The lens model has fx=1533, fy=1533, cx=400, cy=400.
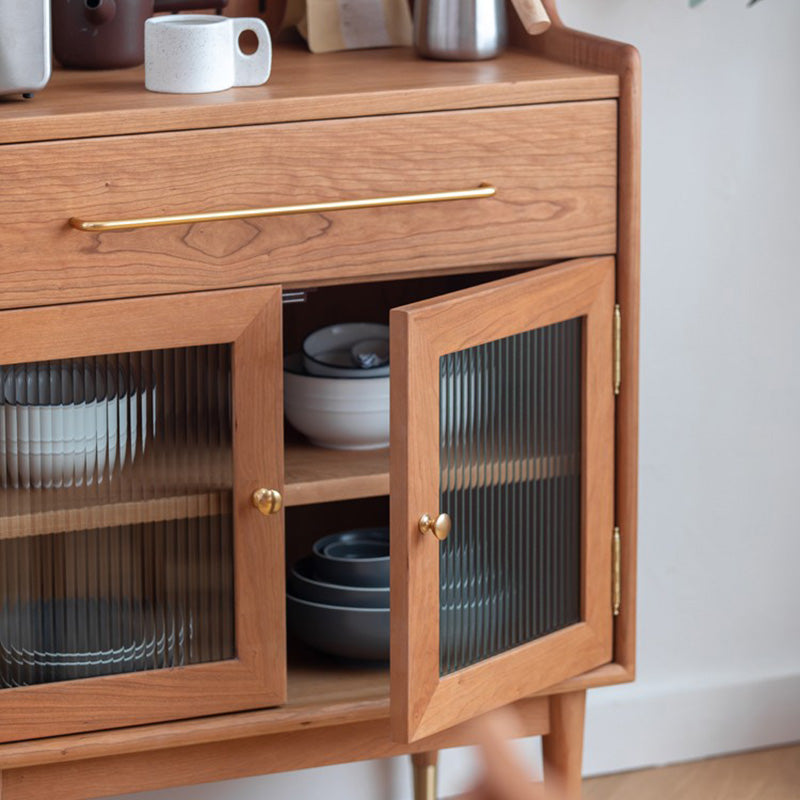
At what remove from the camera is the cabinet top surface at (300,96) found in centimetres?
139

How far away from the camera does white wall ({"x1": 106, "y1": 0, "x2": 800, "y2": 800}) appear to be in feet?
6.95

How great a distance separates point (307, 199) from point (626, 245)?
352 mm

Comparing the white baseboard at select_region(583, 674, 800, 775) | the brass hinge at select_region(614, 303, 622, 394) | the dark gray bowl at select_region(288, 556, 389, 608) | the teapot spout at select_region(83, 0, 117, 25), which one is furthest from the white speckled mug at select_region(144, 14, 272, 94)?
the white baseboard at select_region(583, 674, 800, 775)

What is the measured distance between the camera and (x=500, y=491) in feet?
5.21

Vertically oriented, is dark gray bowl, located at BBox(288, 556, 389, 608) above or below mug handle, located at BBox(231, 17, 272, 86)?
below

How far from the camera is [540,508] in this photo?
1.64m

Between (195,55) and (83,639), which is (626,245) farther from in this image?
(83,639)

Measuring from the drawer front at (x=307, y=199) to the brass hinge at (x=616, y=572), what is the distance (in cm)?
33

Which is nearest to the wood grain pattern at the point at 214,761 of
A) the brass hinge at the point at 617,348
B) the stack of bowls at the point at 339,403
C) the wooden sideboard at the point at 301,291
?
the wooden sideboard at the point at 301,291

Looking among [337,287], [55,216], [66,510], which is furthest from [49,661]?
[337,287]

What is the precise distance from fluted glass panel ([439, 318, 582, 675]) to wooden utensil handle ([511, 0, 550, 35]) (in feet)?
1.01

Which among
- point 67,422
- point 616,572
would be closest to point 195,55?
point 67,422

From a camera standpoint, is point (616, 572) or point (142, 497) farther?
point (616, 572)

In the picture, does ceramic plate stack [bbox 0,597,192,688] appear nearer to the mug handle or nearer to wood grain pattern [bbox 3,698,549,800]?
wood grain pattern [bbox 3,698,549,800]
